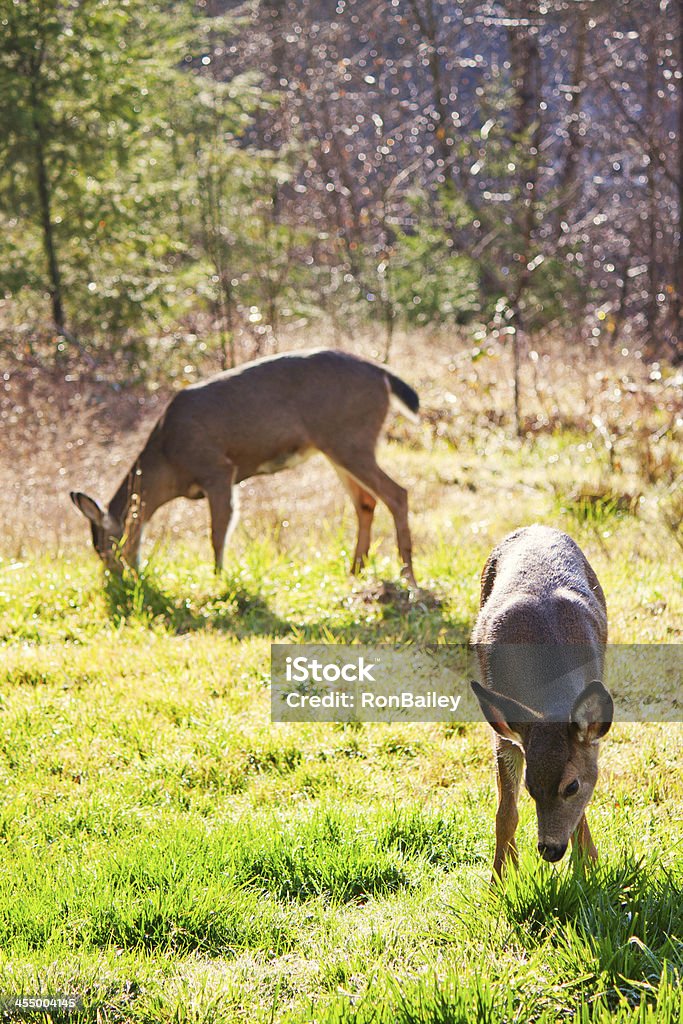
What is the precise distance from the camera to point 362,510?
25.1 ft

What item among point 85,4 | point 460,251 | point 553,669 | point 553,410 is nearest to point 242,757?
point 553,669

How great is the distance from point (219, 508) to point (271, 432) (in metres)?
0.66

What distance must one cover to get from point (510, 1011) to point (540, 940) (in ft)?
1.22

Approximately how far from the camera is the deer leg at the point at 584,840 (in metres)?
3.29

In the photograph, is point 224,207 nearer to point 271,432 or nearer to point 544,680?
point 271,432

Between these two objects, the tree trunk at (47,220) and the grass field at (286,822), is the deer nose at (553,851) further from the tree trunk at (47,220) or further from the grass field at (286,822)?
the tree trunk at (47,220)

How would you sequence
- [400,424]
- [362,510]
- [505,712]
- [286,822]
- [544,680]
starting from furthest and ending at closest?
[400,424] < [362,510] < [286,822] < [544,680] < [505,712]

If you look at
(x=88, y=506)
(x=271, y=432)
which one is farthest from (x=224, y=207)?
(x=88, y=506)

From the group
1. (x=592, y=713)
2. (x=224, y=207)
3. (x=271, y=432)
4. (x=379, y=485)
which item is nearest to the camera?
(x=592, y=713)

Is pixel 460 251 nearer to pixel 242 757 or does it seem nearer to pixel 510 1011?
pixel 242 757

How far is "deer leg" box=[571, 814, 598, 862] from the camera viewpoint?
130 inches

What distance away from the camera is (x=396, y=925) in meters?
3.28

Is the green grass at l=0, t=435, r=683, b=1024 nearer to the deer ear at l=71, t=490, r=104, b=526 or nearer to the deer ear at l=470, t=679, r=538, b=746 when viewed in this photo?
the deer ear at l=71, t=490, r=104, b=526

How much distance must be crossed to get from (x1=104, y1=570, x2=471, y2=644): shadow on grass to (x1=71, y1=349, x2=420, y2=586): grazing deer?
0.72 meters
